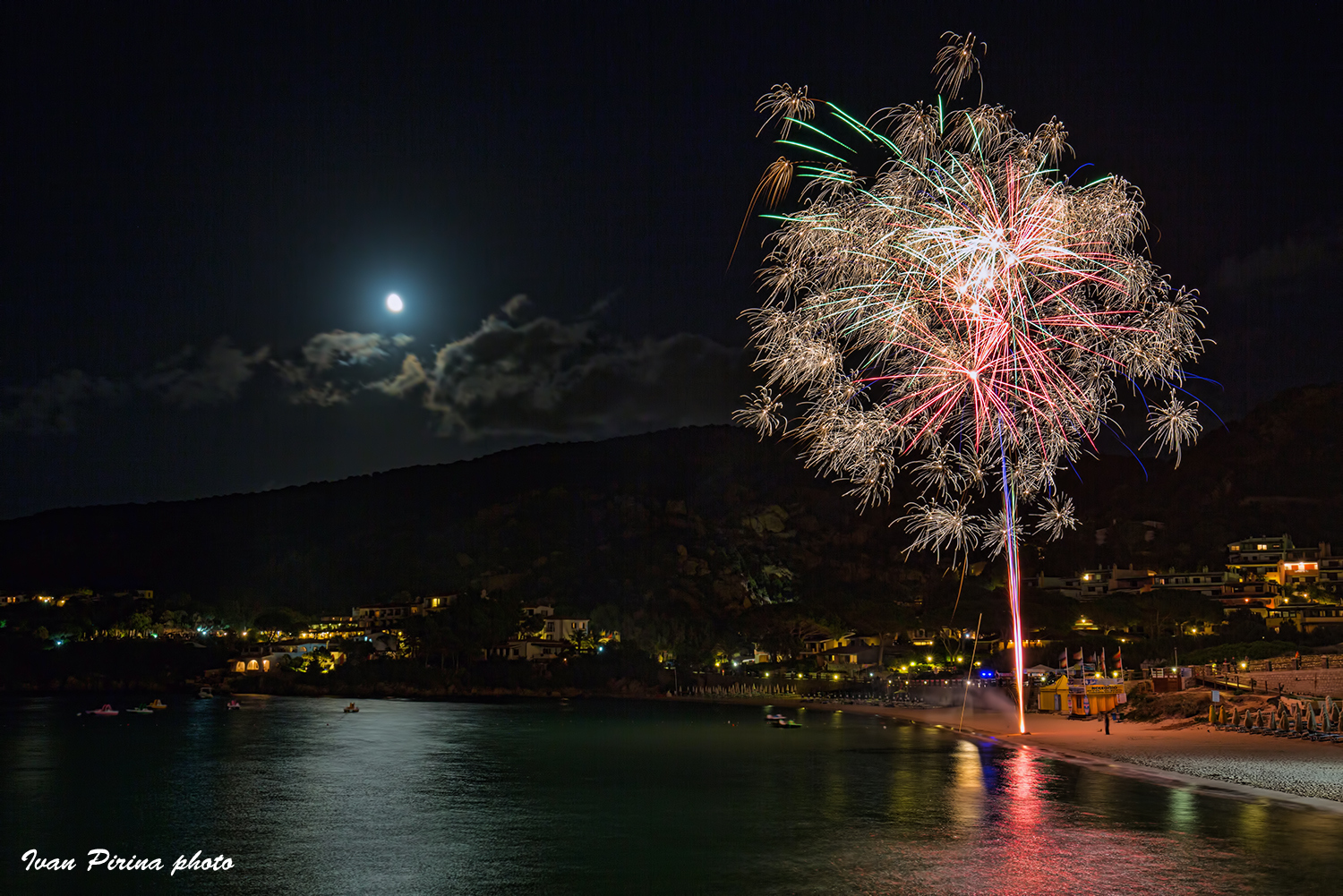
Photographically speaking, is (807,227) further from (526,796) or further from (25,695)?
(25,695)

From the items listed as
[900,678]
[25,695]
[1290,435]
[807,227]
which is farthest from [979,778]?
[1290,435]

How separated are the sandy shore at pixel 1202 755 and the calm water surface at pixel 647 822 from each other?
1465 mm

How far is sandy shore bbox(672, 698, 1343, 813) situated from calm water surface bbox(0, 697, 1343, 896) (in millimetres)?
1465

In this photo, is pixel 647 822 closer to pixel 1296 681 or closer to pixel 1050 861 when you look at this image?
pixel 1050 861

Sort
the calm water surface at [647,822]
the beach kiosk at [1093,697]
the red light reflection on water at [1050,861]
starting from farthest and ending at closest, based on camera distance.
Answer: the beach kiosk at [1093,697], the calm water surface at [647,822], the red light reflection on water at [1050,861]

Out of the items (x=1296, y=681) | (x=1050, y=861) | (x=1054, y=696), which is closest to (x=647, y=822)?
(x=1050, y=861)

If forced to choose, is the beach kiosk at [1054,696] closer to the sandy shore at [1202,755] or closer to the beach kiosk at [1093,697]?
the beach kiosk at [1093,697]

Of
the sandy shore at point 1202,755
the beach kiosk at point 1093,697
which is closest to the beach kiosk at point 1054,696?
the beach kiosk at point 1093,697

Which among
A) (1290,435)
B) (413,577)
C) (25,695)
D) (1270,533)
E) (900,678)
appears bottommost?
(25,695)

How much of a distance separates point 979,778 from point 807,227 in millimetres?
18716

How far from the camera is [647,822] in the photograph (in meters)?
26.9

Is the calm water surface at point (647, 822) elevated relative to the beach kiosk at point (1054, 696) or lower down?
lower down

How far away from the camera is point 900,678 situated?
325ft

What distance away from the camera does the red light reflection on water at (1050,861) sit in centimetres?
1691
